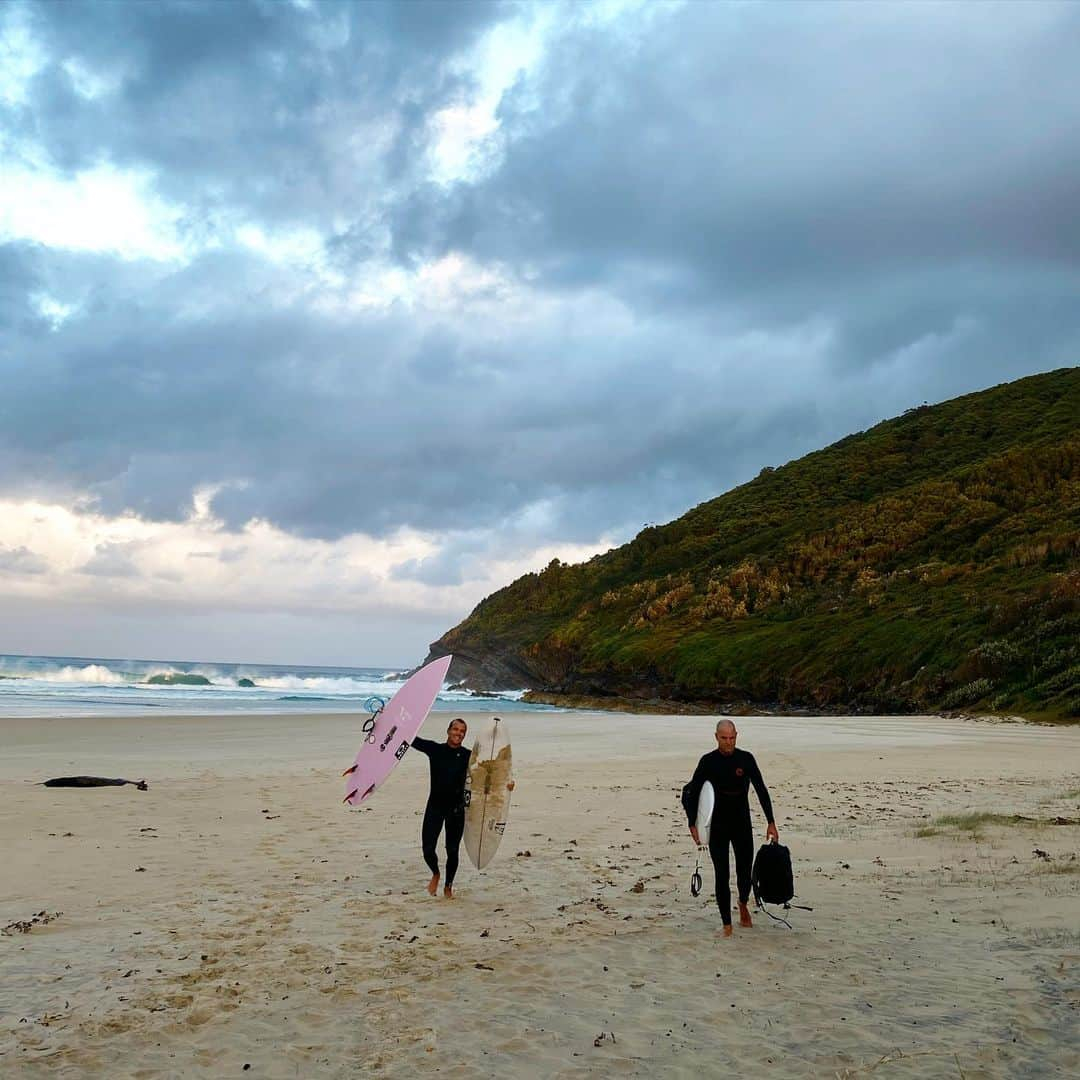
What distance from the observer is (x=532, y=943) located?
7.06m

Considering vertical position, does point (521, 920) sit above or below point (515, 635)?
below

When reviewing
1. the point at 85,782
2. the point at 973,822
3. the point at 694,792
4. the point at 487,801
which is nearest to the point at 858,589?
the point at 973,822

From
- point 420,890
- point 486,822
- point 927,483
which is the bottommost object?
point 420,890

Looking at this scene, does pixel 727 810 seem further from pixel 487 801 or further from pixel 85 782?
pixel 85 782

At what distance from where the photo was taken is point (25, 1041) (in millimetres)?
5078

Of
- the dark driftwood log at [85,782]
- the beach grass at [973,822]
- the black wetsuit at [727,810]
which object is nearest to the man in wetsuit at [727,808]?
the black wetsuit at [727,810]

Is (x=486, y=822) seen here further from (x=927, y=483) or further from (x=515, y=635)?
(x=515, y=635)

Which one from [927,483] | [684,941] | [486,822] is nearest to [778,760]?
[486,822]

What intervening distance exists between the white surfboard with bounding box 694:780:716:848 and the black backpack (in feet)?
1.50

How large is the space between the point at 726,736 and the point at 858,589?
42.3 metres

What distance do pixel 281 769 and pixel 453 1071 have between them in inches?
571

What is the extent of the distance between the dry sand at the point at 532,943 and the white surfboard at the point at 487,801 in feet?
1.17

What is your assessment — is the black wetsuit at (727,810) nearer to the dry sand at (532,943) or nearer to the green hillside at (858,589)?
the dry sand at (532,943)

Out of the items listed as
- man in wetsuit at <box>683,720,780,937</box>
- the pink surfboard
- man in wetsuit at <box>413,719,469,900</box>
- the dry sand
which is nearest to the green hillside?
the dry sand
